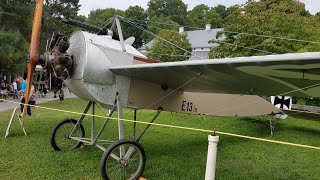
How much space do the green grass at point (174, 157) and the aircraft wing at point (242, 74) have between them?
1.67 metres

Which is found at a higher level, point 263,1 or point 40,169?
point 263,1

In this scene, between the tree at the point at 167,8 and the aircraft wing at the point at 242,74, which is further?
the tree at the point at 167,8

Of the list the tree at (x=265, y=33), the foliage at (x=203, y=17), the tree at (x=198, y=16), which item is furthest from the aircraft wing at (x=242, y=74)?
the tree at (x=198, y=16)

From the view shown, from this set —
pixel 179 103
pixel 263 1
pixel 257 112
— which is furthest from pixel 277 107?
pixel 263 1

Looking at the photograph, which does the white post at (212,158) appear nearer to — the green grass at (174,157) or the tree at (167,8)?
the green grass at (174,157)

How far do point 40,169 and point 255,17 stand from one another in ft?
59.0

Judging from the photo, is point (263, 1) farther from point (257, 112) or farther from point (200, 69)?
point (200, 69)

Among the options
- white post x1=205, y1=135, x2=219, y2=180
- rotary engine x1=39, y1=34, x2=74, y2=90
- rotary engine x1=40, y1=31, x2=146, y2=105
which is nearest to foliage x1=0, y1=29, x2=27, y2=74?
rotary engine x1=39, y1=34, x2=74, y2=90

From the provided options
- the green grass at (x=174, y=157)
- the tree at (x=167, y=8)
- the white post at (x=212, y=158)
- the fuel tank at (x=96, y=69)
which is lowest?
the green grass at (x=174, y=157)

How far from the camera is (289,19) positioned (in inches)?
845

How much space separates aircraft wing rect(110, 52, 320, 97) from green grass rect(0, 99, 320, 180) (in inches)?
65.6

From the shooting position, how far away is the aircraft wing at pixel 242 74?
3914 mm

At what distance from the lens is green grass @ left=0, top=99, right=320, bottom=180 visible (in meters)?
6.01

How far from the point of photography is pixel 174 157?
7.25m
